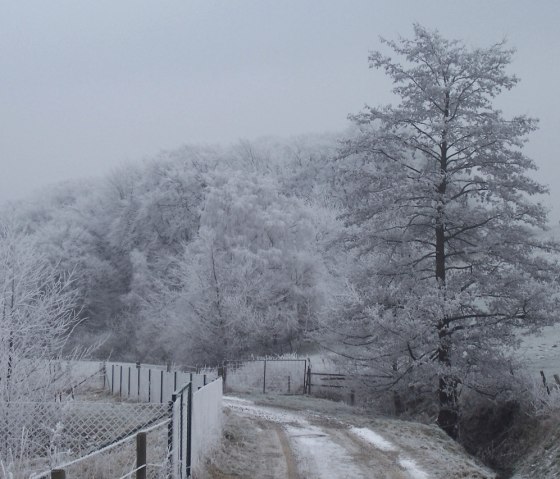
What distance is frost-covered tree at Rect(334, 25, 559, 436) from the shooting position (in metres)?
17.5

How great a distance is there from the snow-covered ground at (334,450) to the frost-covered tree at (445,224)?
2199 mm

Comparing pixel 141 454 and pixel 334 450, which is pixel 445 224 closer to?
pixel 334 450

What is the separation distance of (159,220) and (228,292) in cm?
2226

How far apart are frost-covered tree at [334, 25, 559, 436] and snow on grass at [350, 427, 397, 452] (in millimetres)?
2331

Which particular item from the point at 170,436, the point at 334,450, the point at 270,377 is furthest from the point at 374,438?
the point at 270,377

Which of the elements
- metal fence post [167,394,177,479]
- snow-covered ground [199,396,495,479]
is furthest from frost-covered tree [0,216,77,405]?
metal fence post [167,394,177,479]

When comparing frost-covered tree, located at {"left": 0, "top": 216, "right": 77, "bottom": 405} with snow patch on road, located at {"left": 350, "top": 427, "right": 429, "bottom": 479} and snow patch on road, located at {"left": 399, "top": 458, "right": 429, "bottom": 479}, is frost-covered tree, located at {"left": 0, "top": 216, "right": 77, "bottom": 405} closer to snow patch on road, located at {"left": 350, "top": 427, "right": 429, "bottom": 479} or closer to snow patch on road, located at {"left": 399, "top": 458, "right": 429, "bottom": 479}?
snow patch on road, located at {"left": 350, "top": 427, "right": 429, "bottom": 479}

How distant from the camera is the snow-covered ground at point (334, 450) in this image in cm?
1154

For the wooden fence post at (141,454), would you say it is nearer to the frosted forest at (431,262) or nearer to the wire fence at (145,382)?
the frosted forest at (431,262)

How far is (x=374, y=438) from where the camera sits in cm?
1472

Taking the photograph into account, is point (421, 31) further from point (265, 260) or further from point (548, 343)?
point (265, 260)

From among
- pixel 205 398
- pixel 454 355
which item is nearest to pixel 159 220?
pixel 454 355

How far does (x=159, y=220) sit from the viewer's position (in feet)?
208

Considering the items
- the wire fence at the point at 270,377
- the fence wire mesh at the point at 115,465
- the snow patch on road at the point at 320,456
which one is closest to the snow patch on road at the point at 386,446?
the snow patch on road at the point at 320,456
